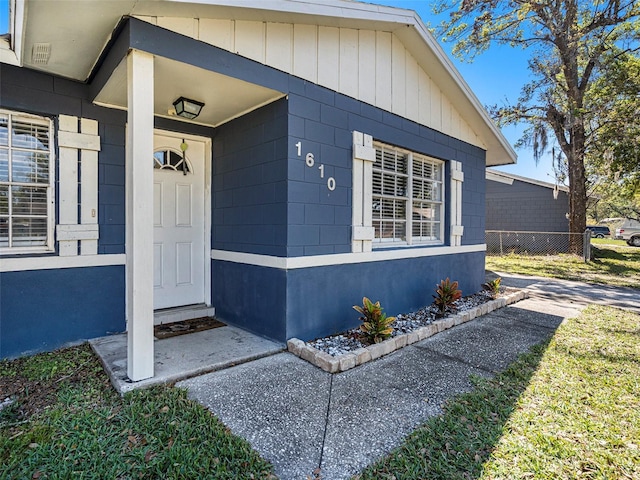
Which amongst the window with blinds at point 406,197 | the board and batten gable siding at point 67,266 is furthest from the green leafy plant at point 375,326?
the board and batten gable siding at point 67,266

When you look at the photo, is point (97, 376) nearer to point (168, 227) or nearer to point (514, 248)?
point (168, 227)

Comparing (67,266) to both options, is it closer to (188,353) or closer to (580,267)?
(188,353)

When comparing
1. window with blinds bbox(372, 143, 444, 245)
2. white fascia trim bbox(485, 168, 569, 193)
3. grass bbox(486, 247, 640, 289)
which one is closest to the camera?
window with blinds bbox(372, 143, 444, 245)

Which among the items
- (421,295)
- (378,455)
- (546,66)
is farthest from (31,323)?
(546,66)

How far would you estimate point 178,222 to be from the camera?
4453 millimetres

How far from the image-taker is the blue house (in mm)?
2752

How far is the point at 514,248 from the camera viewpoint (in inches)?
555

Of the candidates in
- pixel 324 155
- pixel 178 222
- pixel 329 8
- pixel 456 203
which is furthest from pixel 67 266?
pixel 456 203

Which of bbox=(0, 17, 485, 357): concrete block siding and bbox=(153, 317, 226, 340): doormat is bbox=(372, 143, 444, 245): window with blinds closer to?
bbox=(0, 17, 485, 357): concrete block siding

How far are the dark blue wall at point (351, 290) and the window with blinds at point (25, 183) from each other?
255cm

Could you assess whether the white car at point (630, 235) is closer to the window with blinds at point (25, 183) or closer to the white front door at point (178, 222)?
the white front door at point (178, 222)

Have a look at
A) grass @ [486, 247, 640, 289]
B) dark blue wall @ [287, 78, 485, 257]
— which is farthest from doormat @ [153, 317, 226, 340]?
grass @ [486, 247, 640, 289]

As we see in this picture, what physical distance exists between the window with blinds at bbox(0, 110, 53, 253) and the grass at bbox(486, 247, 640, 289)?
1018 centimetres

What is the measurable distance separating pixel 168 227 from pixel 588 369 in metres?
4.77
